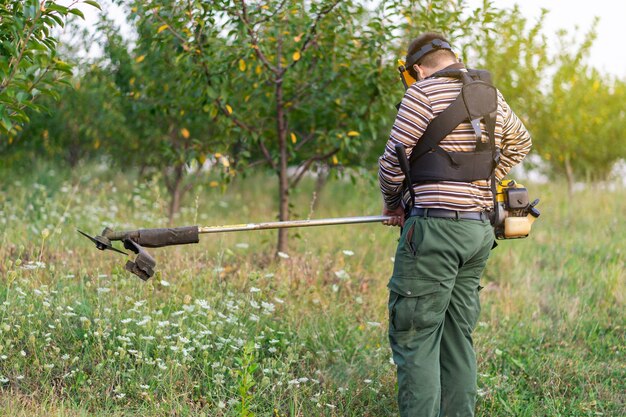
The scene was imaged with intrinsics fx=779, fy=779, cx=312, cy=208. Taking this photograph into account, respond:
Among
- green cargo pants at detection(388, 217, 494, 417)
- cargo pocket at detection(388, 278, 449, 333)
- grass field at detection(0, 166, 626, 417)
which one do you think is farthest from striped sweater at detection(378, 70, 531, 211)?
grass field at detection(0, 166, 626, 417)

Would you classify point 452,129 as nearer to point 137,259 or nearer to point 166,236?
point 166,236

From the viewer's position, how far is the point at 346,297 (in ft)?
19.6

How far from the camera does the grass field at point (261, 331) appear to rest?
4262 millimetres

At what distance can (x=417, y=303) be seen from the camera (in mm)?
3805

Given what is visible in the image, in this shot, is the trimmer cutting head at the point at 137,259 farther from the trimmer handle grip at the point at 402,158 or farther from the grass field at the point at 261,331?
the trimmer handle grip at the point at 402,158

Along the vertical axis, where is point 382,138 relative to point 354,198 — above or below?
above

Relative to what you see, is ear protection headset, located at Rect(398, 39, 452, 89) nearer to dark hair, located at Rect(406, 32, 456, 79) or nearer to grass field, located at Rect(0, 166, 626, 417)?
dark hair, located at Rect(406, 32, 456, 79)

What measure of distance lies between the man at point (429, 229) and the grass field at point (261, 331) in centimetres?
72

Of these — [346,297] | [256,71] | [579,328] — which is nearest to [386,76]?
[256,71]

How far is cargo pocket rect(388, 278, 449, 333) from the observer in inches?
149

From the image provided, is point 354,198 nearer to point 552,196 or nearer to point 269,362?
point 552,196

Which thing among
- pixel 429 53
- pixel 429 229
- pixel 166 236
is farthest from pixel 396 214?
pixel 166 236

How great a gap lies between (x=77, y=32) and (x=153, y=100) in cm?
201

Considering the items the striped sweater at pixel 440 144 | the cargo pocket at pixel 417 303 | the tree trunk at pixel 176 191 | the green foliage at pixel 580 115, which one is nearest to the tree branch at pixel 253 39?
the striped sweater at pixel 440 144
